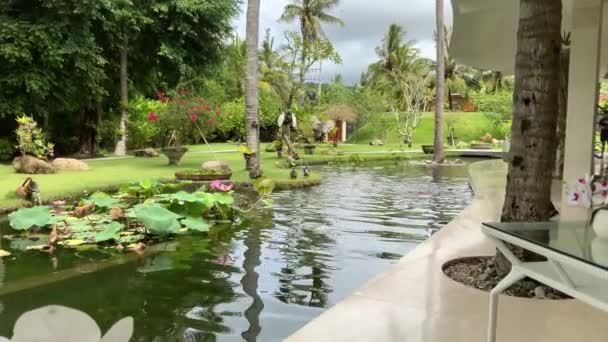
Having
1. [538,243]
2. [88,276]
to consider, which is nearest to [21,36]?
[88,276]

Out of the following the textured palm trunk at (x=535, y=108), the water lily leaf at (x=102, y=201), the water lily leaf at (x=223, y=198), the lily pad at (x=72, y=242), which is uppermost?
the textured palm trunk at (x=535, y=108)

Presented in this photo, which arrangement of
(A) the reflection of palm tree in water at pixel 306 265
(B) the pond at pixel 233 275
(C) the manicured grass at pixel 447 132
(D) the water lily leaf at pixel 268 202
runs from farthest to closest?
(C) the manicured grass at pixel 447 132 < (D) the water lily leaf at pixel 268 202 < (A) the reflection of palm tree in water at pixel 306 265 < (B) the pond at pixel 233 275

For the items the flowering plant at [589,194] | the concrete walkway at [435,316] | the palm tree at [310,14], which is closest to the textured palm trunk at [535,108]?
the flowering plant at [589,194]

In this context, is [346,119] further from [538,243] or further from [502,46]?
[538,243]

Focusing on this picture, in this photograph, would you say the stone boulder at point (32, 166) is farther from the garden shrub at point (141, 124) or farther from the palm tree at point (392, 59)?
the palm tree at point (392, 59)

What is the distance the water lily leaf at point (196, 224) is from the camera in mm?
5770

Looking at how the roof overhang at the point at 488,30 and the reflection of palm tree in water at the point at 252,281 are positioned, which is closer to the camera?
the reflection of palm tree in water at the point at 252,281

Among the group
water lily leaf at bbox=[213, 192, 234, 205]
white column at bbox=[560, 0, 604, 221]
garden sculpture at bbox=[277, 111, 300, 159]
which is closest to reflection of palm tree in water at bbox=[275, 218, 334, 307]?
water lily leaf at bbox=[213, 192, 234, 205]

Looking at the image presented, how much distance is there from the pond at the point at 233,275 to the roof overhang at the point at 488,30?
249 cm

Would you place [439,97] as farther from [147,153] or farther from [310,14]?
[310,14]

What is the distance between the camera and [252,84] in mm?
10727

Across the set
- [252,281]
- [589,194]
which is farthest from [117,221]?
[589,194]

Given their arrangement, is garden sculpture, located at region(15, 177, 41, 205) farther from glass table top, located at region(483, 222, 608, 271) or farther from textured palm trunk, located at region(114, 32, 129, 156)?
textured palm trunk, located at region(114, 32, 129, 156)

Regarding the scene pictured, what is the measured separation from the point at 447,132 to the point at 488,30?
23.5 meters
